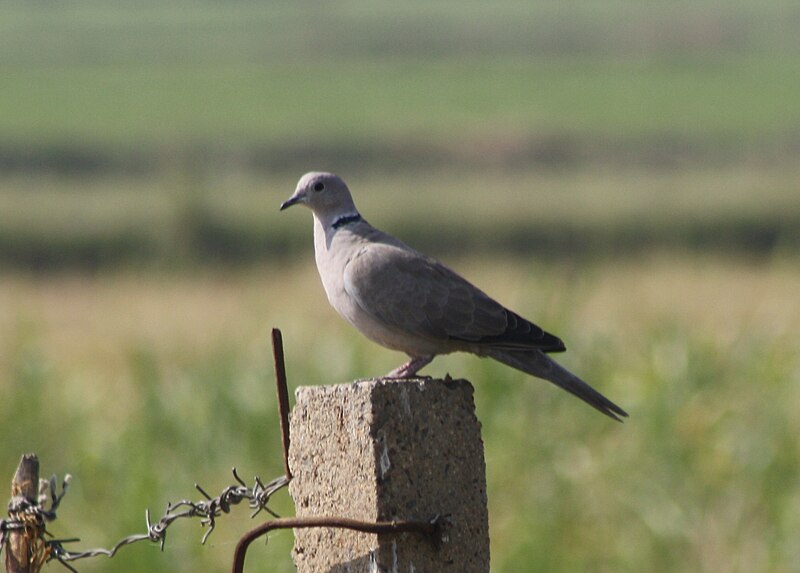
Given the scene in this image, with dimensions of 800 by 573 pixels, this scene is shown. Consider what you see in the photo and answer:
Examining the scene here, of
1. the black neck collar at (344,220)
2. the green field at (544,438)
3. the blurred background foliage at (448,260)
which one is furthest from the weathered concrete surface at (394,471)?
the green field at (544,438)

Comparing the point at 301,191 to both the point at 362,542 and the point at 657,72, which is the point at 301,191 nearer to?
the point at 362,542

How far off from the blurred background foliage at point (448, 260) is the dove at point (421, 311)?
1281mm

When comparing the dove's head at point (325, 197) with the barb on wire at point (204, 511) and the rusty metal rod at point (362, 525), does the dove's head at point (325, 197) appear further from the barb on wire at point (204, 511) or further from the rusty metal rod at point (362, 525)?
the rusty metal rod at point (362, 525)

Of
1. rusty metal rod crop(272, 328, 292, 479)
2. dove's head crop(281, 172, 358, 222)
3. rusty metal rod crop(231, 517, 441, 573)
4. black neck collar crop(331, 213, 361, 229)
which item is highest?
dove's head crop(281, 172, 358, 222)

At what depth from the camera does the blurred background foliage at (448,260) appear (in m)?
8.23

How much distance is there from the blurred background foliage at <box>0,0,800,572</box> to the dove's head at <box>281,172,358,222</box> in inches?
51.3

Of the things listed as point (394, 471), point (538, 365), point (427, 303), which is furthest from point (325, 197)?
point (394, 471)

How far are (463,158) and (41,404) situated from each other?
30136 mm

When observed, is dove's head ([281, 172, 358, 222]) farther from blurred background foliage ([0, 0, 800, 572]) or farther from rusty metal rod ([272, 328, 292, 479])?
rusty metal rod ([272, 328, 292, 479])

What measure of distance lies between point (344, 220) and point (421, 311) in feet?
1.80

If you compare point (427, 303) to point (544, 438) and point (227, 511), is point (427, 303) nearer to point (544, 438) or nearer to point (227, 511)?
point (227, 511)

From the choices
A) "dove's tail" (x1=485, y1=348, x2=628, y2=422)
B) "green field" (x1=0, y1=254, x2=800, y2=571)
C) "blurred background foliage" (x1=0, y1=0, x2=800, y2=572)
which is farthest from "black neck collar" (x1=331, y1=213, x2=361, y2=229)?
"green field" (x1=0, y1=254, x2=800, y2=571)

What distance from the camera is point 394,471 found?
3.13 meters

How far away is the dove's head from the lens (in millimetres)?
4941
